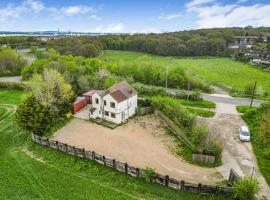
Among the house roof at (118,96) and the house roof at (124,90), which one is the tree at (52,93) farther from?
the house roof at (118,96)

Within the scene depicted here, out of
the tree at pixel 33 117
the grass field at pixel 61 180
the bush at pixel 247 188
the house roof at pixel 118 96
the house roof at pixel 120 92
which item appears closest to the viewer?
the bush at pixel 247 188

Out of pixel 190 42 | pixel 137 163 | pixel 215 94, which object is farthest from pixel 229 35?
pixel 137 163

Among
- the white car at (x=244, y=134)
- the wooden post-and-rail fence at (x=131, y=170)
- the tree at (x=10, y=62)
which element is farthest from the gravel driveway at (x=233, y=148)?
the tree at (x=10, y=62)

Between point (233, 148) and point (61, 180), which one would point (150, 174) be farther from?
point (233, 148)

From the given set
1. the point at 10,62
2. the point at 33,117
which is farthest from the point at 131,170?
the point at 10,62

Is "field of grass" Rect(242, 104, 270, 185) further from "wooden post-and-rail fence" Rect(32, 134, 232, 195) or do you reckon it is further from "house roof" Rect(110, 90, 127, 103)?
"house roof" Rect(110, 90, 127, 103)

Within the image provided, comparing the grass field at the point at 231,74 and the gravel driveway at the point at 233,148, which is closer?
the gravel driveway at the point at 233,148
